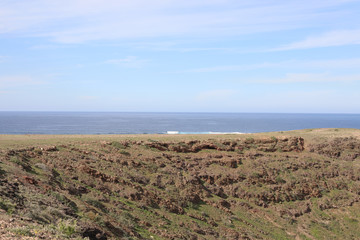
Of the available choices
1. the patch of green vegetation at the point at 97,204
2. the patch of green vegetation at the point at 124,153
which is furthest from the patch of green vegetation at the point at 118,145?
the patch of green vegetation at the point at 97,204

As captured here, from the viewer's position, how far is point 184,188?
28.7 m

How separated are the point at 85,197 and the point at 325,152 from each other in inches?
1435

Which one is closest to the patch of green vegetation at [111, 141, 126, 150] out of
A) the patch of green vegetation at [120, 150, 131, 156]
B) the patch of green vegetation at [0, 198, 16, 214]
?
the patch of green vegetation at [120, 150, 131, 156]

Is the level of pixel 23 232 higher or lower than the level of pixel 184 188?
higher

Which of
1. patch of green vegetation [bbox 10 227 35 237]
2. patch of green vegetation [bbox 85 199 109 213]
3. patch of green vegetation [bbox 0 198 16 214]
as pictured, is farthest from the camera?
patch of green vegetation [bbox 85 199 109 213]

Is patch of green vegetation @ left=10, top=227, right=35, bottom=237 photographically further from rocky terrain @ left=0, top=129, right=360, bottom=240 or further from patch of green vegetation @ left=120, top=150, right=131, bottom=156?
patch of green vegetation @ left=120, top=150, right=131, bottom=156

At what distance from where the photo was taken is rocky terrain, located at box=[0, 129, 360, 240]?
1545 cm

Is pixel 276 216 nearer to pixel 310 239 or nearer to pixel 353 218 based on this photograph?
pixel 310 239

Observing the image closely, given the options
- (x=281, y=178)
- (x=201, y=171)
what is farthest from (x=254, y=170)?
(x=201, y=171)

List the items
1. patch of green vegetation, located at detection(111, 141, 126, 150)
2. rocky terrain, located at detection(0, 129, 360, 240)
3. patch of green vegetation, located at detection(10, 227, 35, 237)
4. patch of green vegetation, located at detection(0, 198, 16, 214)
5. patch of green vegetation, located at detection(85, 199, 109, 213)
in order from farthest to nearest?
patch of green vegetation, located at detection(111, 141, 126, 150) → patch of green vegetation, located at detection(85, 199, 109, 213) → rocky terrain, located at detection(0, 129, 360, 240) → patch of green vegetation, located at detection(0, 198, 16, 214) → patch of green vegetation, located at detection(10, 227, 35, 237)

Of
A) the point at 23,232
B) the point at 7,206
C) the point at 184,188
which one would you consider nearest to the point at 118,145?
the point at 184,188

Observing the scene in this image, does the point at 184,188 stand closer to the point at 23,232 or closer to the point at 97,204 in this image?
the point at 97,204

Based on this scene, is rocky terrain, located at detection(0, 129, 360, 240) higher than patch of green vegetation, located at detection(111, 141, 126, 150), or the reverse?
patch of green vegetation, located at detection(111, 141, 126, 150)

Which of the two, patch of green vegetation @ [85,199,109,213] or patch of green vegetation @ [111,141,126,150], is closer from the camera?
patch of green vegetation @ [85,199,109,213]
